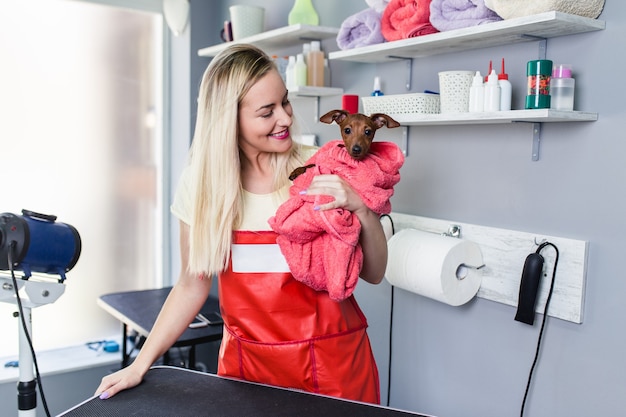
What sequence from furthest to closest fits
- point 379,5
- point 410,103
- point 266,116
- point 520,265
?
point 379,5 < point 410,103 < point 520,265 < point 266,116

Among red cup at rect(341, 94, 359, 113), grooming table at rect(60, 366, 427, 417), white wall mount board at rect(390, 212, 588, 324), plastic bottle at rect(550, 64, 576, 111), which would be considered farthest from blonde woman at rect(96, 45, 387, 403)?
red cup at rect(341, 94, 359, 113)

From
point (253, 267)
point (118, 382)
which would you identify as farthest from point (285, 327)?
point (118, 382)

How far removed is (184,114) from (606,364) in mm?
2293

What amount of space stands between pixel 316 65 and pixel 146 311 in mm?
1202

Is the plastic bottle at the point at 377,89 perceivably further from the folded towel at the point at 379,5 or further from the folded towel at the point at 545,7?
the folded towel at the point at 545,7

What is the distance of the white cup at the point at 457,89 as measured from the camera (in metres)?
1.78

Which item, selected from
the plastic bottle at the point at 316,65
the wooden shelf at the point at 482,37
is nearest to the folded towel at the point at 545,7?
the wooden shelf at the point at 482,37

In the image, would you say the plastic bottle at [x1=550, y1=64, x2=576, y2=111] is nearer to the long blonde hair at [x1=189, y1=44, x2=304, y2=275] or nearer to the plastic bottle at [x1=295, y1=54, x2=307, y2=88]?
the long blonde hair at [x1=189, y1=44, x2=304, y2=275]

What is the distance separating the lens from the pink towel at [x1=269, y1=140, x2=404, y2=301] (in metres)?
1.41

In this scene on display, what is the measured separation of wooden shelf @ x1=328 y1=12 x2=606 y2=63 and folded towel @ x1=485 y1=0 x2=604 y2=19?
3 centimetres

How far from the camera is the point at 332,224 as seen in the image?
139 centimetres

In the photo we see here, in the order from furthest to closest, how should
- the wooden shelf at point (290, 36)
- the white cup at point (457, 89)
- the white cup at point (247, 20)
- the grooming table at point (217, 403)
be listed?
the white cup at point (247, 20), the wooden shelf at point (290, 36), the white cup at point (457, 89), the grooming table at point (217, 403)

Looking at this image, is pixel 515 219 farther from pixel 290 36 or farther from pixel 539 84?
pixel 290 36

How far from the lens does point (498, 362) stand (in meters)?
1.88
